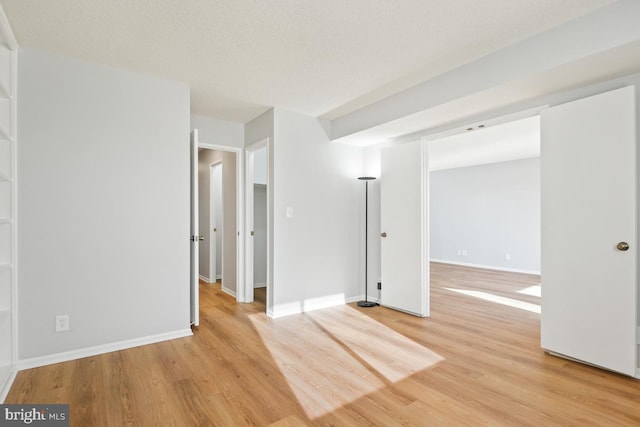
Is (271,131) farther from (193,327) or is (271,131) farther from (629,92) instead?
(629,92)

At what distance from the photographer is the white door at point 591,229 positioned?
91.1 inches

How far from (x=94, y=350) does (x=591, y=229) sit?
4102 millimetres

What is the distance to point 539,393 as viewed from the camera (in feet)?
7.09

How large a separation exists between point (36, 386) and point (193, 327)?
1.36 metres

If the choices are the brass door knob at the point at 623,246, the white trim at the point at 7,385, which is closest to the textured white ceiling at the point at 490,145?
the brass door knob at the point at 623,246

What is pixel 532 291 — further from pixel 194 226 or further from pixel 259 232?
pixel 194 226

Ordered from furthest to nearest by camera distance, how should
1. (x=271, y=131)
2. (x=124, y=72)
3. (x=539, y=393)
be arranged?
(x=271, y=131)
(x=124, y=72)
(x=539, y=393)

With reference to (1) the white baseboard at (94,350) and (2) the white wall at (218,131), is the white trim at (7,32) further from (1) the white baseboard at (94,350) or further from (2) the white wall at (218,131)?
(1) the white baseboard at (94,350)

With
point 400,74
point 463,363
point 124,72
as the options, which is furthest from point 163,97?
point 463,363

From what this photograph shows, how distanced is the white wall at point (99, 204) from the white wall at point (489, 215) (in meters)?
6.78

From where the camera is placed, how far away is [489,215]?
24.9 ft

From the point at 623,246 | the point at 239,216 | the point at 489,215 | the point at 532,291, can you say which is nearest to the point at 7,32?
the point at 239,216

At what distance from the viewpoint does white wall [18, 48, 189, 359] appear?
256cm

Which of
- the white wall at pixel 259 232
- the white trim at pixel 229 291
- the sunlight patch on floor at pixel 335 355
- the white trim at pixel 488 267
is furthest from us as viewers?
the white trim at pixel 488 267
